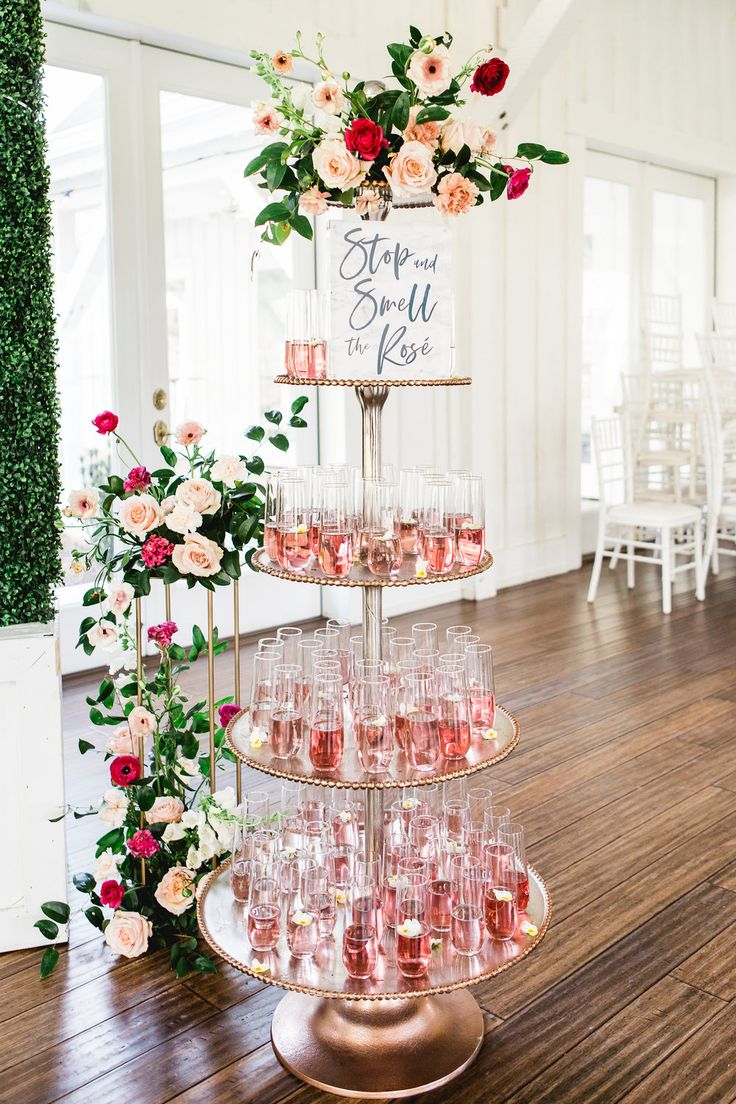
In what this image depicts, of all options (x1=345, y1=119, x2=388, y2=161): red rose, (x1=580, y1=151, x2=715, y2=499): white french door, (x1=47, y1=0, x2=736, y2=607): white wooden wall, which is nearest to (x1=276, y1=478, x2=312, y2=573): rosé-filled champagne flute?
(x1=345, y1=119, x2=388, y2=161): red rose

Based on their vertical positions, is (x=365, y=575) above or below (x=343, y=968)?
above

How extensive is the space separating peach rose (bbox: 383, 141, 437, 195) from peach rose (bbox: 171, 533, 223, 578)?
32.8 inches

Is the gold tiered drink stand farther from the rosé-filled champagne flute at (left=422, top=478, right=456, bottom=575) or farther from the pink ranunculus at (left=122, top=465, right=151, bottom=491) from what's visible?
the pink ranunculus at (left=122, top=465, right=151, bottom=491)

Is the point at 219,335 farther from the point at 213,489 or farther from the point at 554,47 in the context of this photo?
the point at 213,489

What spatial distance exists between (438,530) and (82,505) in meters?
0.77

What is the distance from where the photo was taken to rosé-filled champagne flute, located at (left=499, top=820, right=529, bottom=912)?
199 cm

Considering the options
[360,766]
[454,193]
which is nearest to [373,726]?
[360,766]

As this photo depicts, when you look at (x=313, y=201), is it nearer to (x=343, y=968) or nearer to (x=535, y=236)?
(x=343, y=968)

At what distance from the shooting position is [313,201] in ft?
6.09

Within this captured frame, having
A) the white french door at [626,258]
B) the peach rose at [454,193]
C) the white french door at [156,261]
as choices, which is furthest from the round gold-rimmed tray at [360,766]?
the white french door at [626,258]

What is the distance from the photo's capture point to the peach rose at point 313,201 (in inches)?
73.1

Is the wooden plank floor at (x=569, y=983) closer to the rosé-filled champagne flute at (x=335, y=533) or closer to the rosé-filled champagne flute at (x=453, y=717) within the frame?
the rosé-filled champagne flute at (x=453, y=717)

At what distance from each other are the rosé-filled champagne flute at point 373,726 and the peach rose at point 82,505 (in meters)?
0.72

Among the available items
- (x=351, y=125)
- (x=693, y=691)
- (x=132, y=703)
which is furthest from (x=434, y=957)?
(x=693, y=691)
